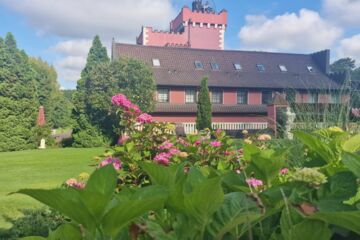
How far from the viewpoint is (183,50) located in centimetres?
3161

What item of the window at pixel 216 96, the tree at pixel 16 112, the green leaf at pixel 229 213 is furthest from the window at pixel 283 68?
the green leaf at pixel 229 213

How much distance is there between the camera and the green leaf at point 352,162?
72cm

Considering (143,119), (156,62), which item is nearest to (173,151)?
(143,119)

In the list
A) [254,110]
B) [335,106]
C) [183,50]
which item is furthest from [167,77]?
[335,106]

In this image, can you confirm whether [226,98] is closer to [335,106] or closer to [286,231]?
[335,106]

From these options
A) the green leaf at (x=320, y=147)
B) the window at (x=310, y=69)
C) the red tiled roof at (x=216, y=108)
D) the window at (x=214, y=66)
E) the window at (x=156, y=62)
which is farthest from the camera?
the window at (x=310, y=69)

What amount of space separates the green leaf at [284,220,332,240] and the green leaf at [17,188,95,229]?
323mm

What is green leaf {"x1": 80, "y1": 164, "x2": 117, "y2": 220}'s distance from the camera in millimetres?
586

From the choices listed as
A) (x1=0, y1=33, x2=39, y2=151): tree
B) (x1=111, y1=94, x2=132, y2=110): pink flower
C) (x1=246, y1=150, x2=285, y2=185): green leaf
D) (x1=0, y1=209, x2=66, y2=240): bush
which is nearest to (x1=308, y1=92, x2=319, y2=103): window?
(x1=111, y1=94, x2=132, y2=110): pink flower

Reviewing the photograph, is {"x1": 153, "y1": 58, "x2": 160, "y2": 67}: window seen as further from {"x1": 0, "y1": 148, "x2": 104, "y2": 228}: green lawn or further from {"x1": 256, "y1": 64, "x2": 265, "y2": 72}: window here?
{"x1": 0, "y1": 148, "x2": 104, "y2": 228}: green lawn

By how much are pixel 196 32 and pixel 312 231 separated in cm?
4345

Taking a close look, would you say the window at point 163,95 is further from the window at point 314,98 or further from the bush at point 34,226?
the bush at point 34,226

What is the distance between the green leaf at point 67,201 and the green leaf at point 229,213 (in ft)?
0.70

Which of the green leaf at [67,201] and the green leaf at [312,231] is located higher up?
the green leaf at [67,201]
